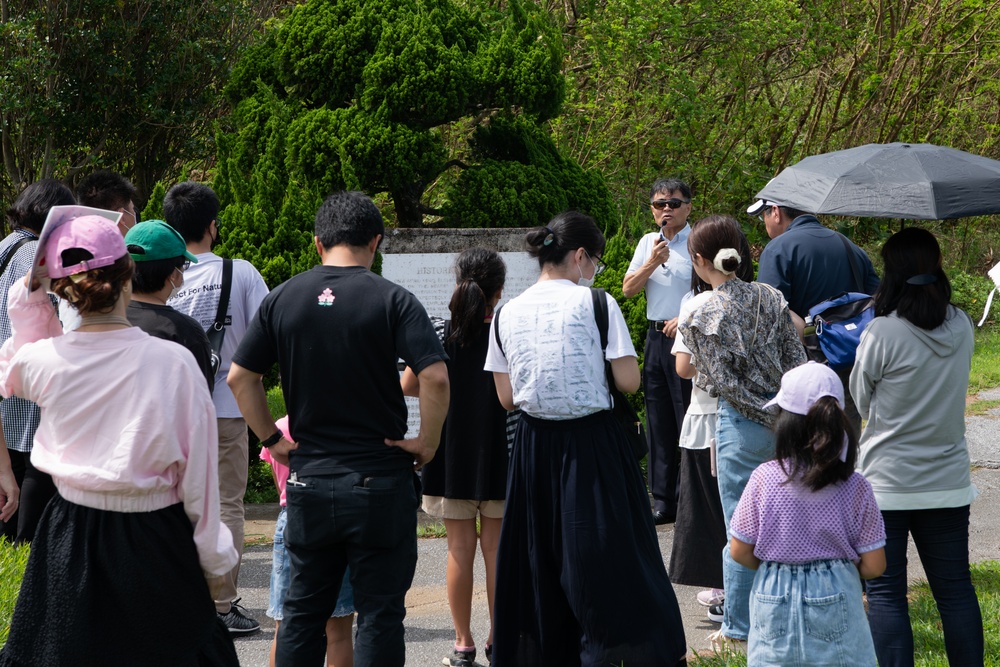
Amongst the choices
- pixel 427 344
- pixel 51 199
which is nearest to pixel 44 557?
pixel 427 344

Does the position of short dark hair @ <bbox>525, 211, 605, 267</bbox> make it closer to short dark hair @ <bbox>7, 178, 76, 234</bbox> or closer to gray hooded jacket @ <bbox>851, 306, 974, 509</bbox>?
gray hooded jacket @ <bbox>851, 306, 974, 509</bbox>

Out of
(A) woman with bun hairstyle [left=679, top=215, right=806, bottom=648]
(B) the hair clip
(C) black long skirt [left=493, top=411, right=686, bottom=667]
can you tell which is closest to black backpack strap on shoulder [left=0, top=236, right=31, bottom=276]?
(C) black long skirt [left=493, top=411, right=686, bottom=667]

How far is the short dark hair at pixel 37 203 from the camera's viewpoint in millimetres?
4551

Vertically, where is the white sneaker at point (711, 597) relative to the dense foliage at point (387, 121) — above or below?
below

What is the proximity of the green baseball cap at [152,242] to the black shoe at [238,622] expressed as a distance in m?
1.74

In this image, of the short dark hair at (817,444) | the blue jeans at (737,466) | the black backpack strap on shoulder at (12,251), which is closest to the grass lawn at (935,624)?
the blue jeans at (737,466)

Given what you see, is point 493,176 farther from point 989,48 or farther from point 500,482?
point 989,48

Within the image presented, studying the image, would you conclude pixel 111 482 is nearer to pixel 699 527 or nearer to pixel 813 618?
pixel 813 618

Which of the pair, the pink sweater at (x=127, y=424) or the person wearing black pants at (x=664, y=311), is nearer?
the pink sweater at (x=127, y=424)

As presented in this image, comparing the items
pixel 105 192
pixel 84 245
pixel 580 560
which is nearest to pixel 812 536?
pixel 580 560

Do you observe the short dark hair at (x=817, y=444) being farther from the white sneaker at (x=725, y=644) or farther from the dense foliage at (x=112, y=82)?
the dense foliage at (x=112, y=82)

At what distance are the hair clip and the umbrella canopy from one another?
228mm

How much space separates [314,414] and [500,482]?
46.3 inches

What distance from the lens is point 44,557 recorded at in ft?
9.63
